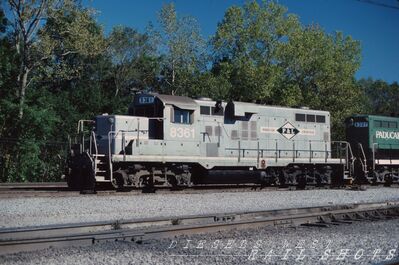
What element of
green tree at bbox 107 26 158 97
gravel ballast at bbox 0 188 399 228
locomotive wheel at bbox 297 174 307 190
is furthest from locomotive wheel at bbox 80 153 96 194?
green tree at bbox 107 26 158 97

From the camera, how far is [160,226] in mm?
8414

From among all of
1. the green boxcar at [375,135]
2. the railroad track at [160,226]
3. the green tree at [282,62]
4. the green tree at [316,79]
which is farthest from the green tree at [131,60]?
the railroad track at [160,226]

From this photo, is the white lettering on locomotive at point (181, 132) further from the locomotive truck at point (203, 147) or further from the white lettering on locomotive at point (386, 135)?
the white lettering on locomotive at point (386, 135)

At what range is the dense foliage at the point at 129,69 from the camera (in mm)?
24953

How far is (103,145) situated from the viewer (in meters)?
16.0

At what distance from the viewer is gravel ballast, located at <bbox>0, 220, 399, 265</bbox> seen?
6.03 meters

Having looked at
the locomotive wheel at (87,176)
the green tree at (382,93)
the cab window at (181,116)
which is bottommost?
the locomotive wheel at (87,176)

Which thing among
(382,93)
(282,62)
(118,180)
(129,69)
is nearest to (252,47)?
(282,62)

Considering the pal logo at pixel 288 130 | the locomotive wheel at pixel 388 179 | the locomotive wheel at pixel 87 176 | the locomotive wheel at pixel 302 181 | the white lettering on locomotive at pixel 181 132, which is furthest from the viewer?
the locomotive wheel at pixel 388 179

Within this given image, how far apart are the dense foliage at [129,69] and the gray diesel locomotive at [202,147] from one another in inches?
337

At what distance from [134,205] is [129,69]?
3521 centimetres

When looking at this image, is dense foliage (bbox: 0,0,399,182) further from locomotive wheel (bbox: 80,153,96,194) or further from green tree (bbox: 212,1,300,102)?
locomotive wheel (bbox: 80,153,96,194)

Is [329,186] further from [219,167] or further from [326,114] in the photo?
[219,167]

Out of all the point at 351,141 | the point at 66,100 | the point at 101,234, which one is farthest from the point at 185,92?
the point at 101,234
